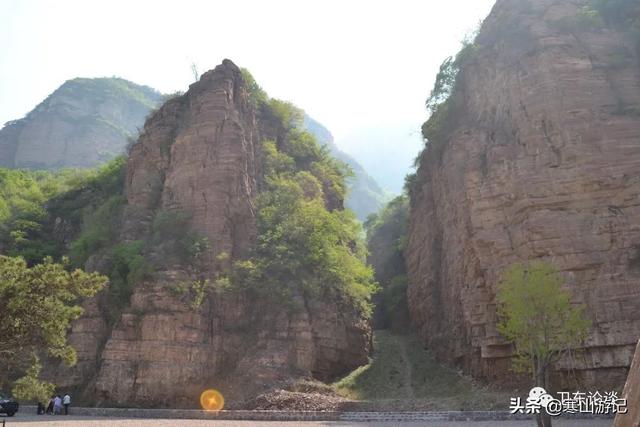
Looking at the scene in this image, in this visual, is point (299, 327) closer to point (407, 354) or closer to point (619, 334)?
point (407, 354)

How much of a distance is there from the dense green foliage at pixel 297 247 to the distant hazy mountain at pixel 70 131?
77.0 m

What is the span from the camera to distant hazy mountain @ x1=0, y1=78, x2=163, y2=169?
4766 inches

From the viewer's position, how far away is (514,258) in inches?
1141

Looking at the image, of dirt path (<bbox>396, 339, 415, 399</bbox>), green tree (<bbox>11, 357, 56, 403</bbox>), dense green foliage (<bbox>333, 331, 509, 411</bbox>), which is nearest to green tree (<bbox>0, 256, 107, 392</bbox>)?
green tree (<bbox>11, 357, 56, 403</bbox>)

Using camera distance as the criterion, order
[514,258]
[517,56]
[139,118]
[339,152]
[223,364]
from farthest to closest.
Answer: [339,152] → [139,118] → [517,56] → [223,364] → [514,258]

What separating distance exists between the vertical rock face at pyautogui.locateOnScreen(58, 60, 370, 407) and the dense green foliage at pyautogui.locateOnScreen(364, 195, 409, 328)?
11.4 meters

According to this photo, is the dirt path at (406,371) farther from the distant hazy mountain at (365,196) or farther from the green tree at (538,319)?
the distant hazy mountain at (365,196)

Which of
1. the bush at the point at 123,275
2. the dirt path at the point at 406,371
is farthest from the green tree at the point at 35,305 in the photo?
the dirt path at the point at 406,371

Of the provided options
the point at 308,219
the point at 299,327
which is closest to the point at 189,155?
the point at 308,219

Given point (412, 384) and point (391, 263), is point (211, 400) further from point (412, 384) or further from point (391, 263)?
point (391, 263)

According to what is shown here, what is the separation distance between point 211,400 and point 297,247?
1140cm

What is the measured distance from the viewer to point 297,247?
36625 mm

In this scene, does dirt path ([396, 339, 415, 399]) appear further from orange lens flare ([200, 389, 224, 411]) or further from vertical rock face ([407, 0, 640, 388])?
orange lens flare ([200, 389, 224, 411])

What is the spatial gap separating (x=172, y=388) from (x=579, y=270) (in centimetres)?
2224
